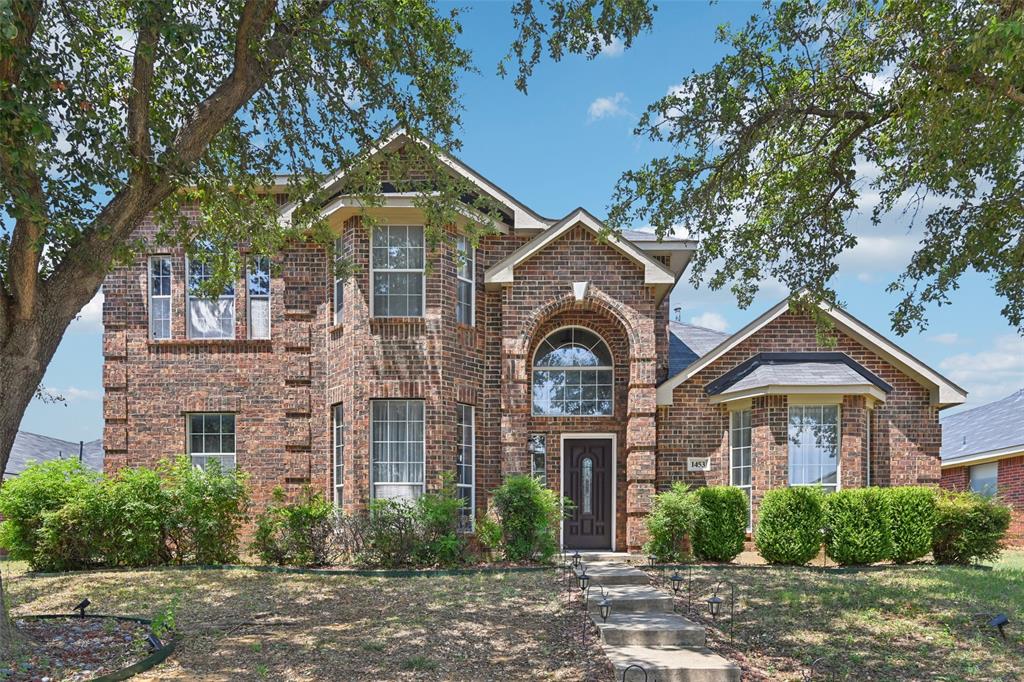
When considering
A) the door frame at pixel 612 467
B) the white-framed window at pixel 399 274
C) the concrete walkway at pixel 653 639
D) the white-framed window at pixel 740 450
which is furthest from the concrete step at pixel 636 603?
the white-framed window at pixel 399 274

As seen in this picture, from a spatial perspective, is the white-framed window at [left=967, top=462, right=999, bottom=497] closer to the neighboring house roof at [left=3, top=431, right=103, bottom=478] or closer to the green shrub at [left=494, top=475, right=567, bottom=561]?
→ the green shrub at [left=494, top=475, right=567, bottom=561]

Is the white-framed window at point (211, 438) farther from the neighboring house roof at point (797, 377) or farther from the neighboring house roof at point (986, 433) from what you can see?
the neighboring house roof at point (986, 433)

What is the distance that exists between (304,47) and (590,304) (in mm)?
7964

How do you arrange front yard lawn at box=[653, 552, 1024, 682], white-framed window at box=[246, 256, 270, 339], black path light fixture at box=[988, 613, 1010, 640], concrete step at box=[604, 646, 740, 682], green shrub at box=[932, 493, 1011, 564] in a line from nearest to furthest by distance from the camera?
concrete step at box=[604, 646, 740, 682] → front yard lawn at box=[653, 552, 1024, 682] → black path light fixture at box=[988, 613, 1010, 640] → green shrub at box=[932, 493, 1011, 564] → white-framed window at box=[246, 256, 270, 339]

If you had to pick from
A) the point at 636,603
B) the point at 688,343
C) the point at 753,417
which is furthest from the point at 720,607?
the point at 688,343

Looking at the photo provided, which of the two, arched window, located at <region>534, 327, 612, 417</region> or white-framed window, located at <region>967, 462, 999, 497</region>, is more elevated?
arched window, located at <region>534, 327, 612, 417</region>

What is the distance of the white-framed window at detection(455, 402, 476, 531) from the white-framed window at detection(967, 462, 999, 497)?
55.4 feet

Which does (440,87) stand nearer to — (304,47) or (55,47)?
(304,47)

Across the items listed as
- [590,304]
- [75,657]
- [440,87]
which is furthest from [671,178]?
[75,657]

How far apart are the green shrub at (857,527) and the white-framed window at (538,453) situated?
5.45m

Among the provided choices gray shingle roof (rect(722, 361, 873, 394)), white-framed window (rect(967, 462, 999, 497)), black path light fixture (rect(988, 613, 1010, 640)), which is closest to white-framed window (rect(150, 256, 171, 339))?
gray shingle roof (rect(722, 361, 873, 394))

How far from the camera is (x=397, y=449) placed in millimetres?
15227

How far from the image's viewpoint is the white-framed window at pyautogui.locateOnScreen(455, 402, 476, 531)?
15.8m

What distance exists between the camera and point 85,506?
14.2 meters
